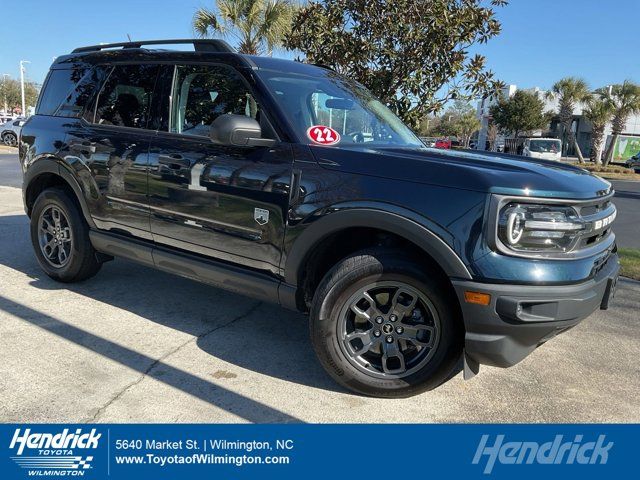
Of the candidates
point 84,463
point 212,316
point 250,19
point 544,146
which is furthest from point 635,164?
point 84,463

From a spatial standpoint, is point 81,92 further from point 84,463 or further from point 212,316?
point 84,463

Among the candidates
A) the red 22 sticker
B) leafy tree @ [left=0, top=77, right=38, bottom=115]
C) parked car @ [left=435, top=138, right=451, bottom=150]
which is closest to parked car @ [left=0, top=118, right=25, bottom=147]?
parked car @ [left=435, top=138, right=451, bottom=150]

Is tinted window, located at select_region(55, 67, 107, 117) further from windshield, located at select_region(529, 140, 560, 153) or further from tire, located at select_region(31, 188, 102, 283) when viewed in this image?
windshield, located at select_region(529, 140, 560, 153)

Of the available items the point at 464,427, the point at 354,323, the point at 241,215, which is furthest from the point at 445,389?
the point at 241,215

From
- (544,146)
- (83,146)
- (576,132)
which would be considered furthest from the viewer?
(576,132)

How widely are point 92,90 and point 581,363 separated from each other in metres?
4.41

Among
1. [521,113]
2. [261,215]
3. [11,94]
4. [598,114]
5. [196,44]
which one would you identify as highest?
[598,114]

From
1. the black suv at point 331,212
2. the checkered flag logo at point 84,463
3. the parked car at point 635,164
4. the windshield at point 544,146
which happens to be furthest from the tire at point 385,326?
the parked car at point 635,164

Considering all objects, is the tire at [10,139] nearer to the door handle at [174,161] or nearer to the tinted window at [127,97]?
the tinted window at [127,97]

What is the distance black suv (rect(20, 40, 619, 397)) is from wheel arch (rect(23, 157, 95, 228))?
0.02 metres

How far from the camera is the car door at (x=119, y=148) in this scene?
12.9ft

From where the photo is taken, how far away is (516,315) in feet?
8.30

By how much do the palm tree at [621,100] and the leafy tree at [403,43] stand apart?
38.6 meters

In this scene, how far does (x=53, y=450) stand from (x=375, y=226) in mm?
1925
